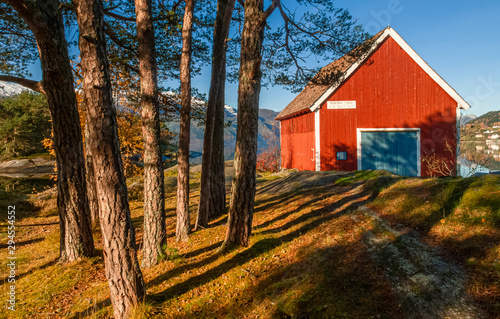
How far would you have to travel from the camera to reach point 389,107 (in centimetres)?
1430

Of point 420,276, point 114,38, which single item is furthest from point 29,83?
point 420,276

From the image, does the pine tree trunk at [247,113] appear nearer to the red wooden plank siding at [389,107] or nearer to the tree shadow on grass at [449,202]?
the tree shadow on grass at [449,202]

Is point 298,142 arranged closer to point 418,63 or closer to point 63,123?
point 418,63

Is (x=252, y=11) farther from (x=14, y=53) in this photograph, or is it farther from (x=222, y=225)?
(x=14, y=53)

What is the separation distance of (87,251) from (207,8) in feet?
26.5

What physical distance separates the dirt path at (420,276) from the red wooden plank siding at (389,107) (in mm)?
10263

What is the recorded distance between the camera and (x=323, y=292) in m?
3.57

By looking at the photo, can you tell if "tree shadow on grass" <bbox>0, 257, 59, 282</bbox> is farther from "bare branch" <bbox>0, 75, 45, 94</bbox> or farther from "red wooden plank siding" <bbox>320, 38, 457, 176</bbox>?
"red wooden plank siding" <bbox>320, 38, 457, 176</bbox>

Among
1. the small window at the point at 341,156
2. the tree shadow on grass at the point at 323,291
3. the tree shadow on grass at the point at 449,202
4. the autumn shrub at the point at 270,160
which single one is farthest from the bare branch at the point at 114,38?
the autumn shrub at the point at 270,160

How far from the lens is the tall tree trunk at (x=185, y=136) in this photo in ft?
21.0

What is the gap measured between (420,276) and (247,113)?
12.0ft

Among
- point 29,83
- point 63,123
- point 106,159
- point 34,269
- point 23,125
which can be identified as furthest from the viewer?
point 23,125

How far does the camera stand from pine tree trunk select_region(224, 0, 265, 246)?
5051 millimetres

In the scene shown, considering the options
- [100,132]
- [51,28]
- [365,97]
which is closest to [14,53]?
[51,28]
